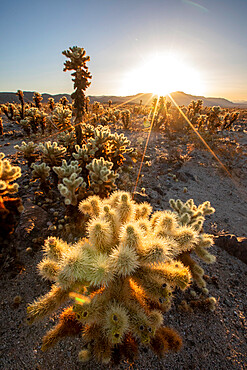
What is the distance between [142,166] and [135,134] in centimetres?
741

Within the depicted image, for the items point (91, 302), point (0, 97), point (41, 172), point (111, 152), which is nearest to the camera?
point (91, 302)

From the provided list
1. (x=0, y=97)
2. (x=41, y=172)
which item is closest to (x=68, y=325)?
(x=41, y=172)

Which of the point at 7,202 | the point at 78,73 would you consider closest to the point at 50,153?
the point at 7,202

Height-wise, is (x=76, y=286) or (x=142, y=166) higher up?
(x=76, y=286)

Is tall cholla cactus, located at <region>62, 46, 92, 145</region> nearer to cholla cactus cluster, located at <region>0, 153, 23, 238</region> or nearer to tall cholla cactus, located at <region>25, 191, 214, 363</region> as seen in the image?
cholla cactus cluster, located at <region>0, 153, 23, 238</region>

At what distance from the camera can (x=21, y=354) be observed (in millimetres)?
2498

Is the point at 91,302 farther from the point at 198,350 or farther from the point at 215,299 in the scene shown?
the point at 215,299

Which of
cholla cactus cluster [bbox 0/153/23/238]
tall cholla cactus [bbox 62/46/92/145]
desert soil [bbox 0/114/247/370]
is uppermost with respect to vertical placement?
tall cholla cactus [bbox 62/46/92/145]

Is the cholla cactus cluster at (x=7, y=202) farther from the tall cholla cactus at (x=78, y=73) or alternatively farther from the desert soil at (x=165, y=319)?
the tall cholla cactus at (x=78, y=73)

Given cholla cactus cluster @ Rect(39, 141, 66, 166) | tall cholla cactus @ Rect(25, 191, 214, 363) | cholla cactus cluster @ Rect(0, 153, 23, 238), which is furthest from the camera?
cholla cactus cluster @ Rect(39, 141, 66, 166)

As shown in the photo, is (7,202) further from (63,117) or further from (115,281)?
(63,117)

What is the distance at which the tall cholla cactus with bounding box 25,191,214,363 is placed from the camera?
159 cm

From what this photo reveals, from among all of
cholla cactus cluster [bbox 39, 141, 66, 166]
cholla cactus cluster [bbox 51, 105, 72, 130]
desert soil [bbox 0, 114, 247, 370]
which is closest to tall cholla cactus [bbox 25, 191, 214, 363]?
desert soil [bbox 0, 114, 247, 370]

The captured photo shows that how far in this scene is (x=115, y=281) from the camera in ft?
6.28
